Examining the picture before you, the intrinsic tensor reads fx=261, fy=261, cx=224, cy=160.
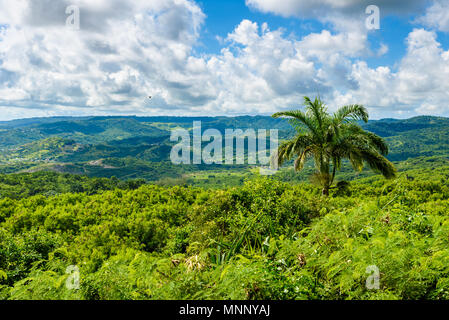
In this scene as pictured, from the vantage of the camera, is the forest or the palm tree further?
the palm tree

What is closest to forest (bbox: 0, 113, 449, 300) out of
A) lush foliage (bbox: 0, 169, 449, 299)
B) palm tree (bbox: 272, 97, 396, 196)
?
lush foliage (bbox: 0, 169, 449, 299)

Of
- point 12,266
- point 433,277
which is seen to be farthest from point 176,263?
point 12,266

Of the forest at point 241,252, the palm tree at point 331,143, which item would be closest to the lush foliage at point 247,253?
the forest at point 241,252

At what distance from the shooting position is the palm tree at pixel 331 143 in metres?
11.2

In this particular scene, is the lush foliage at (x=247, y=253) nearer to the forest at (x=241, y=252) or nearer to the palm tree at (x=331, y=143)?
the forest at (x=241, y=252)

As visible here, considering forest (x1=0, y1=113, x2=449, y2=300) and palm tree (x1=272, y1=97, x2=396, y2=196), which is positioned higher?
palm tree (x1=272, y1=97, x2=396, y2=196)

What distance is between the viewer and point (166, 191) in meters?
12.4

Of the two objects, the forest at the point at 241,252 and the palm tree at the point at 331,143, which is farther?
the palm tree at the point at 331,143

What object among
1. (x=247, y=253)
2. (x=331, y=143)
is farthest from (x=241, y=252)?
(x=331, y=143)

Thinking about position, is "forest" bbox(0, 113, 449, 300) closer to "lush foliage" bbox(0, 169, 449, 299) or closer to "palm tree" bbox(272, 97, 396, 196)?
"lush foliage" bbox(0, 169, 449, 299)

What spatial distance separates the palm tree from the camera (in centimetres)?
1123

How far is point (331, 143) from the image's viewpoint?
11367 mm
